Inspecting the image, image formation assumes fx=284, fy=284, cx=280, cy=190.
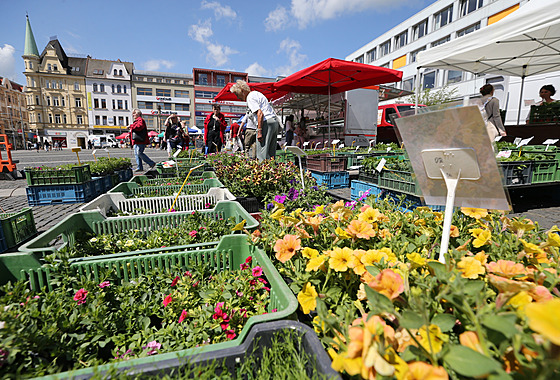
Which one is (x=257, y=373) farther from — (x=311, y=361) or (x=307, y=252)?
(x=307, y=252)

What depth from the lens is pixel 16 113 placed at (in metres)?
63.3

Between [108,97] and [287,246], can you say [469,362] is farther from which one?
[108,97]

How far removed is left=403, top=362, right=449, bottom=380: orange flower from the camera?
505 millimetres

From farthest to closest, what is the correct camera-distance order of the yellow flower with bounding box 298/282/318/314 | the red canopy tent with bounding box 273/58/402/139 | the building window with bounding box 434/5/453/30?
the building window with bounding box 434/5/453/30
the red canopy tent with bounding box 273/58/402/139
the yellow flower with bounding box 298/282/318/314

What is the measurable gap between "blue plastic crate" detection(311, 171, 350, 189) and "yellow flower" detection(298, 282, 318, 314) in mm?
4971

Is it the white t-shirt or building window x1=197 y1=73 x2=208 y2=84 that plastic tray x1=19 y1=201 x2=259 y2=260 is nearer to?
the white t-shirt

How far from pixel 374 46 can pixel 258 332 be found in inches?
1634

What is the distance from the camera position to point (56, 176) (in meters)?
4.81

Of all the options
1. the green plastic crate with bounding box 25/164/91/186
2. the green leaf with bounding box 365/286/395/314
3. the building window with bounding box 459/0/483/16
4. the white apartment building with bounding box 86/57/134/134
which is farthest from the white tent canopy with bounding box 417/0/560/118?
the white apartment building with bounding box 86/57/134/134

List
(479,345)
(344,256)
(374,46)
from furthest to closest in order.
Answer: (374,46) → (344,256) → (479,345)

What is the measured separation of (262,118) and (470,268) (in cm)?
411

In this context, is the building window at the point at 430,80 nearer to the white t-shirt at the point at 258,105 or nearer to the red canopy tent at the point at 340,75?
the red canopy tent at the point at 340,75

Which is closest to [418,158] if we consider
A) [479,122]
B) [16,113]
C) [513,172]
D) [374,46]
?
[479,122]

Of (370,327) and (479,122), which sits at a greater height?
(479,122)
